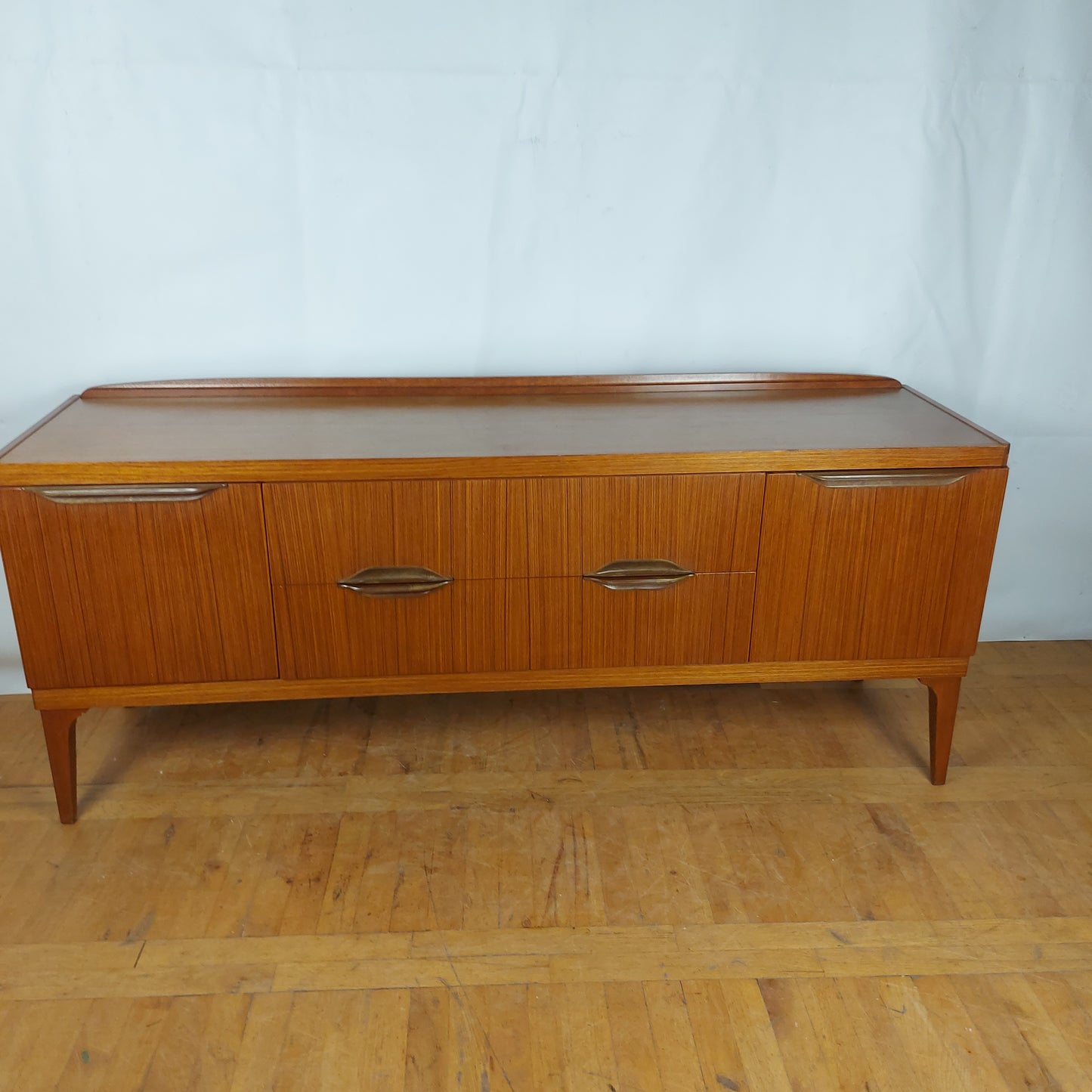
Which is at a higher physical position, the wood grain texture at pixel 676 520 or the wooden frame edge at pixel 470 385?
the wooden frame edge at pixel 470 385

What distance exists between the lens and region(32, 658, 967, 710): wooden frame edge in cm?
154

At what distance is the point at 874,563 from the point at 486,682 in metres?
0.66

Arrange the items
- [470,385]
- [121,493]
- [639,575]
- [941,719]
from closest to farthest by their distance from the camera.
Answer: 1. [121,493]
2. [639,575]
3. [941,719]
4. [470,385]

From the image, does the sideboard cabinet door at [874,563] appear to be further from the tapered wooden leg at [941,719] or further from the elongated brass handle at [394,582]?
the elongated brass handle at [394,582]

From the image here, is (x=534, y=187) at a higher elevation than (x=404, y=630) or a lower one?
higher

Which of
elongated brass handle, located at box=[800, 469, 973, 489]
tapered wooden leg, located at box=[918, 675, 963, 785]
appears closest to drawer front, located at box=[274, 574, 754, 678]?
elongated brass handle, located at box=[800, 469, 973, 489]

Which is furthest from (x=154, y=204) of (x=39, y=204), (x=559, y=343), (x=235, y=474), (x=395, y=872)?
(x=395, y=872)

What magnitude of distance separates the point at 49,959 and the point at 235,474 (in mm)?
714

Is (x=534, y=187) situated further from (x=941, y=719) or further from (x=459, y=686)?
(x=941, y=719)

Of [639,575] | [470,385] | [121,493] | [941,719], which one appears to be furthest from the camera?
[470,385]

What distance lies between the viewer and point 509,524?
1.48 meters

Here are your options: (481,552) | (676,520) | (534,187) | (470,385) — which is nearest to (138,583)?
(481,552)

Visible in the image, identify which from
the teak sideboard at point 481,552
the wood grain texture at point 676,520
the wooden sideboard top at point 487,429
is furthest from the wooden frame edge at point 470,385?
the wood grain texture at point 676,520

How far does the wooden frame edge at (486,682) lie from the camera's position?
1.54 metres
